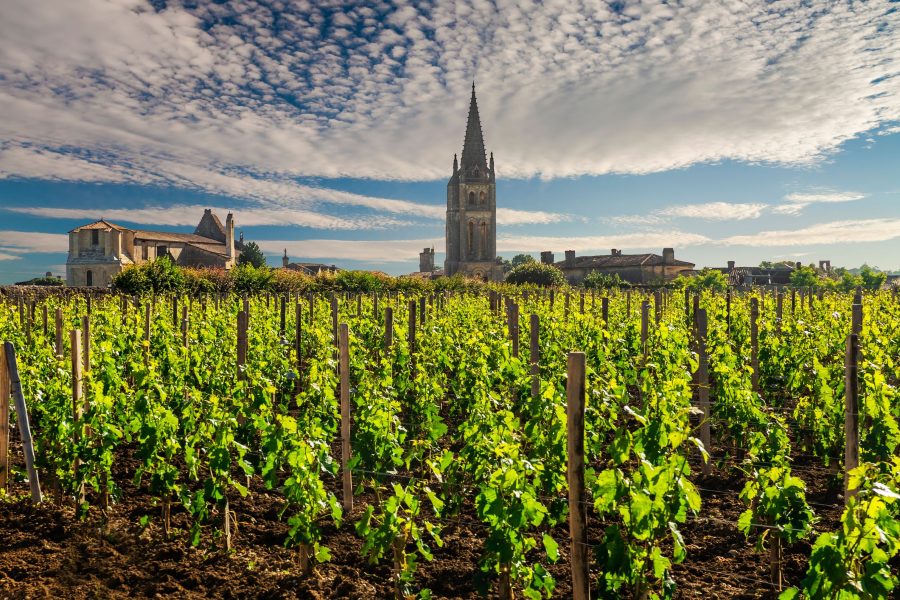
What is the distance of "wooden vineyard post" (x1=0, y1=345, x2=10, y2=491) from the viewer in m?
5.91

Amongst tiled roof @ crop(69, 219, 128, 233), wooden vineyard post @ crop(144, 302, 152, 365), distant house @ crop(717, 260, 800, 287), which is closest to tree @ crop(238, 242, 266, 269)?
tiled roof @ crop(69, 219, 128, 233)

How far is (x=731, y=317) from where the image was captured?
12.5 m

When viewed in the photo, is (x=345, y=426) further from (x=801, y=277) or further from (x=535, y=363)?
(x=801, y=277)

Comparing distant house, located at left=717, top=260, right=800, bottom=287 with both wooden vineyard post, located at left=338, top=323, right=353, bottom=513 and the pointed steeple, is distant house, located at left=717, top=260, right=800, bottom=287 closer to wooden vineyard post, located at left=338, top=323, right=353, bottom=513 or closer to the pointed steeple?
the pointed steeple

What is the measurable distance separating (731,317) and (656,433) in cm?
935

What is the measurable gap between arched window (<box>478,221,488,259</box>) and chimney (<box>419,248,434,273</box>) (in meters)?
18.1


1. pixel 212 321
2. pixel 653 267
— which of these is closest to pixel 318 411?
pixel 212 321

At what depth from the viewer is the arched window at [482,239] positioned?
7350 cm

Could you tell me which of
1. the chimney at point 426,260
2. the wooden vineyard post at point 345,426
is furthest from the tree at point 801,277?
the wooden vineyard post at point 345,426

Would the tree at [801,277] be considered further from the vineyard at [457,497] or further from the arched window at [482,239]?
the vineyard at [457,497]

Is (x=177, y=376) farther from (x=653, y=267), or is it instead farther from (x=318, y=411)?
(x=653, y=267)

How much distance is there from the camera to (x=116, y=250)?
182 ft

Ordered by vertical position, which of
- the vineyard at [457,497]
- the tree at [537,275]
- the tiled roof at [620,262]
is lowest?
the vineyard at [457,497]

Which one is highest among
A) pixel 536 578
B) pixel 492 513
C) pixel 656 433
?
pixel 656 433
